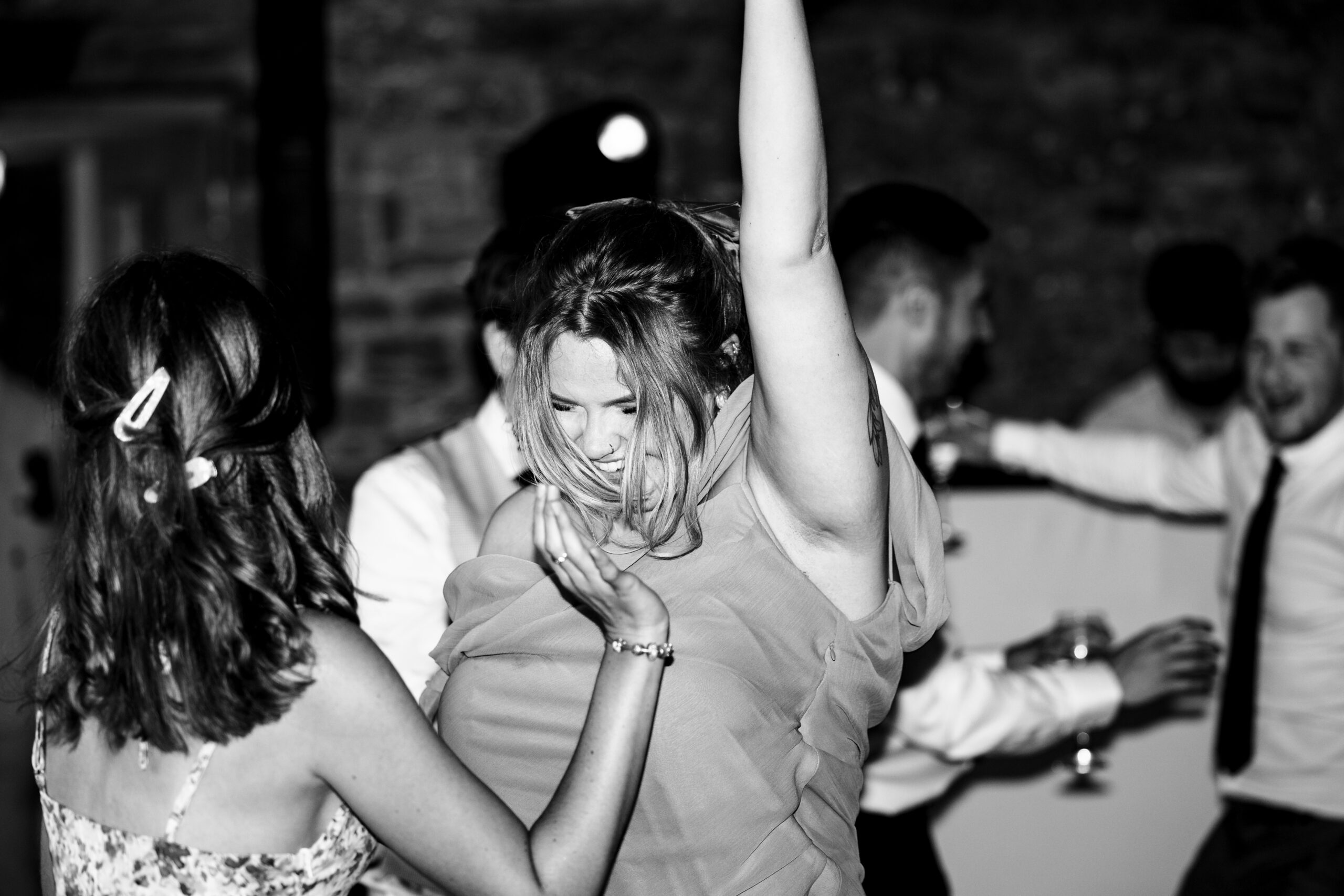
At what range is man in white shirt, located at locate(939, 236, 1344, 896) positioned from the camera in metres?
2.74

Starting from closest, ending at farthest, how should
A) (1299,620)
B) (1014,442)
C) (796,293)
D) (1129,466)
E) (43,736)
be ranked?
(796,293) → (43,736) → (1299,620) → (1129,466) → (1014,442)

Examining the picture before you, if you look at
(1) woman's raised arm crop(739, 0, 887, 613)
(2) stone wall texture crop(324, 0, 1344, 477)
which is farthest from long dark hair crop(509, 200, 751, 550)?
(2) stone wall texture crop(324, 0, 1344, 477)

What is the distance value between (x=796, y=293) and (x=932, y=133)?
350cm

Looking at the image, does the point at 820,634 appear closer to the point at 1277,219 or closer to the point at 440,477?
→ the point at 440,477

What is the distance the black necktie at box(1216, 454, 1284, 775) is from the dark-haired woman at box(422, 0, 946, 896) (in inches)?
61.5

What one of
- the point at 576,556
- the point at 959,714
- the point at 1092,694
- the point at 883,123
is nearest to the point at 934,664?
the point at 959,714

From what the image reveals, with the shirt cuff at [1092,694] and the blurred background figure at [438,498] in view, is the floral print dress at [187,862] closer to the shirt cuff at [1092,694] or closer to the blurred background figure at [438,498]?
the blurred background figure at [438,498]

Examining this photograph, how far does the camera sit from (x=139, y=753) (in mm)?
1422

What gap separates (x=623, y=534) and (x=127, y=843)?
621 millimetres

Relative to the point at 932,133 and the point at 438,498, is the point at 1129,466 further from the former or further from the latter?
the point at 932,133

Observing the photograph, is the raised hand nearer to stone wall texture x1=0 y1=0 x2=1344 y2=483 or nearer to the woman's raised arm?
the woman's raised arm

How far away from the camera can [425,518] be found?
212 centimetres

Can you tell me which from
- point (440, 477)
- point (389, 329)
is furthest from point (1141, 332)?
point (440, 477)

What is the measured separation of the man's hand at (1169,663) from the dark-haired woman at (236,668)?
134cm
